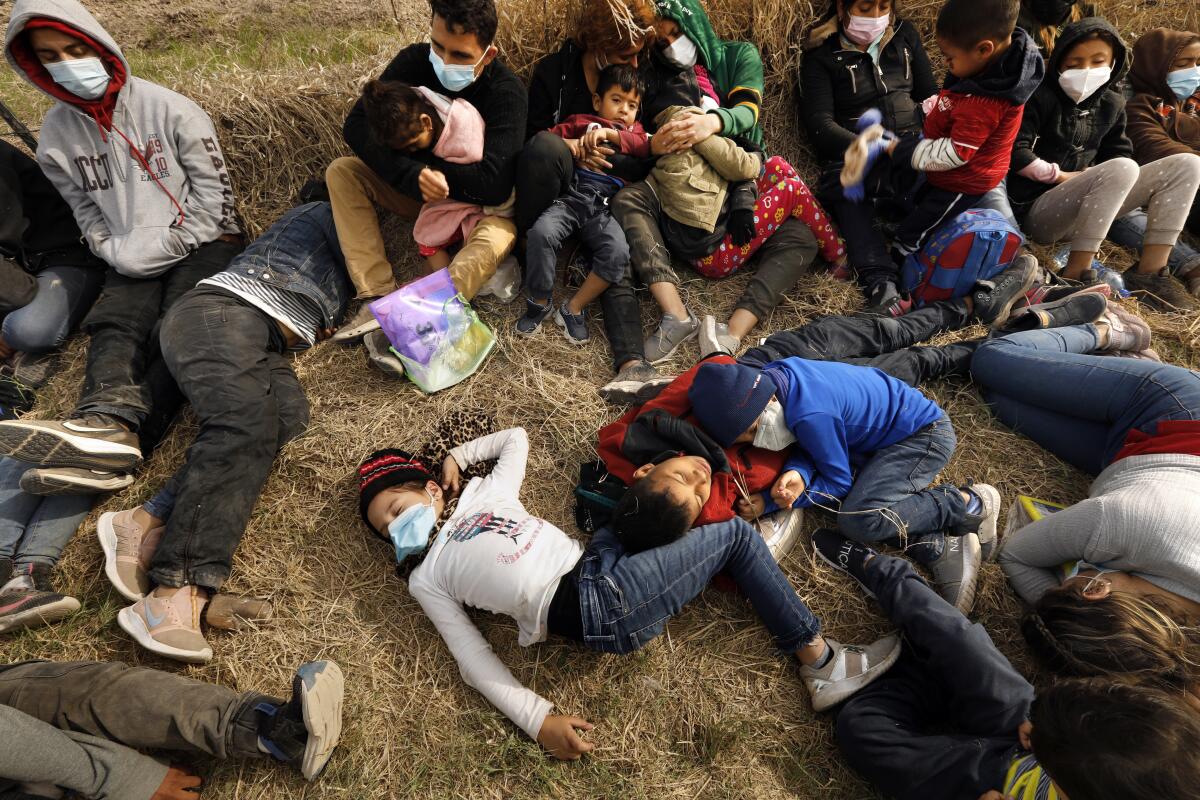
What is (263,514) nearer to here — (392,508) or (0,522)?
(392,508)

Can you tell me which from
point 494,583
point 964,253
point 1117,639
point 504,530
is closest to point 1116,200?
point 964,253

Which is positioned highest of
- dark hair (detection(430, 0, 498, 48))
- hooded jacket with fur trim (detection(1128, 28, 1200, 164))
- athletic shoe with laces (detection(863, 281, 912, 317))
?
dark hair (detection(430, 0, 498, 48))

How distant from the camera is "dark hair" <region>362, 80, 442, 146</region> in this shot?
3.15 metres

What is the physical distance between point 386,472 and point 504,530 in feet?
2.23

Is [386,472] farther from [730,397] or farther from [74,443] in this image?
[730,397]

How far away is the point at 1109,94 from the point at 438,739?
17.8ft

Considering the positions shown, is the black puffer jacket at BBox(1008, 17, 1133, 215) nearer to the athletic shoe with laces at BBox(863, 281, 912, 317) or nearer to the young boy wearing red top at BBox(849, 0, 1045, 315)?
the young boy wearing red top at BBox(849, 0, 1045, 315)

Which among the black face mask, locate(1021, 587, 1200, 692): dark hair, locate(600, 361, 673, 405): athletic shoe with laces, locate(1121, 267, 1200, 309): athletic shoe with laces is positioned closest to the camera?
locate(1021, 587, 1200, 692): dark hair

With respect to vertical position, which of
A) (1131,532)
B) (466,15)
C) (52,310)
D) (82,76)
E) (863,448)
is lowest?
(863,448)

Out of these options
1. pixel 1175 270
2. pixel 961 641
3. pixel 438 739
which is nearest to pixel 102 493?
pixel 438 739

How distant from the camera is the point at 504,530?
2.69m

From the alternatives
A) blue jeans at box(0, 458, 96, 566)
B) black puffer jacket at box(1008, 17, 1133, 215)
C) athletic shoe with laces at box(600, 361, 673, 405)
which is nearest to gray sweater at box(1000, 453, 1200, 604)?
athletic shoe with laces at box(600, 361, 673, 405)

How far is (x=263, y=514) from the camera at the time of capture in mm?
3021

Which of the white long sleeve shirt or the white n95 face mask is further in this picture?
the white n95 face mask
